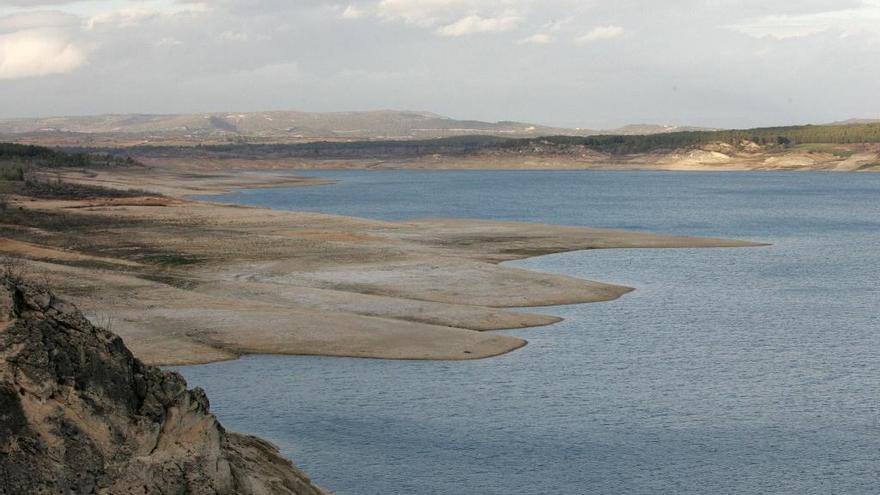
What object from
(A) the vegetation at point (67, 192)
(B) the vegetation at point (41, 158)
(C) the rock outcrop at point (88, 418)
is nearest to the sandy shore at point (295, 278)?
(A) the vegetation at point (67, 192)

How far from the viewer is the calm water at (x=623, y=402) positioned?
2362cm

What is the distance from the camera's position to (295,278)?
4706 cm

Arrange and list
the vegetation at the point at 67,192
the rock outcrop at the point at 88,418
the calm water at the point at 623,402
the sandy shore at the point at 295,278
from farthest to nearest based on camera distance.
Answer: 1. the vegetation at the point at 67,192
2. the sandy shore at the point at 295,278
3. the calm water at the point at 623,402
4. the rock outcrop at the point at 88,418

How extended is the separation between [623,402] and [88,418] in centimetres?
1767

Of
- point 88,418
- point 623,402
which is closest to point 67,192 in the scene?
point 623,402

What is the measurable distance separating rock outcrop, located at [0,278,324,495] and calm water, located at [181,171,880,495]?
818 cm

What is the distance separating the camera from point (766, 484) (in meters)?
23.0

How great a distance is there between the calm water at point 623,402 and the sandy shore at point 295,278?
5.23 ft

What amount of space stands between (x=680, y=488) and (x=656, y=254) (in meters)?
41.2

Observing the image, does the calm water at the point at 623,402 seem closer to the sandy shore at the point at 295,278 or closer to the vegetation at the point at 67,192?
the sandy shore at the point at 295,278

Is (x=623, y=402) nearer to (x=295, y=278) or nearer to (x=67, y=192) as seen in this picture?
(x=295, y=278)

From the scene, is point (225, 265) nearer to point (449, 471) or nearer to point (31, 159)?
point (449, 471)

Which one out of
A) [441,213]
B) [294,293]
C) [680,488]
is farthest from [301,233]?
[680,488]

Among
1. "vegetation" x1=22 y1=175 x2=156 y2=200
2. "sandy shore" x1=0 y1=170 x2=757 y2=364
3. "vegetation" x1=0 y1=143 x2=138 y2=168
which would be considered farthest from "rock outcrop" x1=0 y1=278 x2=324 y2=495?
"vegetation" x1=0 y1=143 x2=138 y2=168
